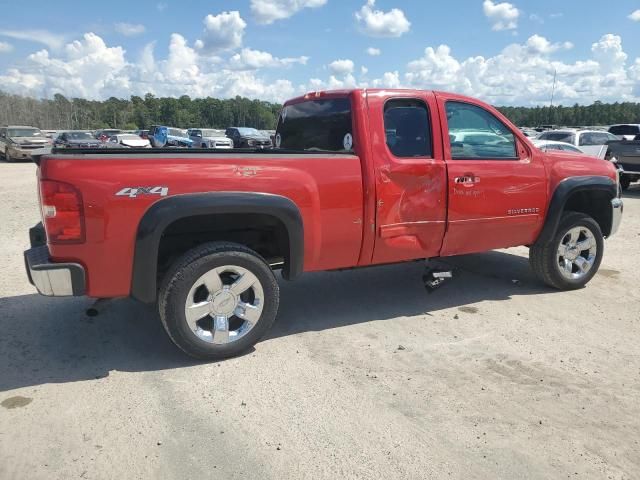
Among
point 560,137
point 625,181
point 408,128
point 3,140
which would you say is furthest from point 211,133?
point 408,128

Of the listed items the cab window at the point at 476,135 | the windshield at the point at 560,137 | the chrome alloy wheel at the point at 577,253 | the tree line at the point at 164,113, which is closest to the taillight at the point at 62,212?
the cab window at the point at 476,135

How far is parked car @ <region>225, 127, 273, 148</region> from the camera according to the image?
3158cm

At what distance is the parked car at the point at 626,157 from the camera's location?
14136 mm

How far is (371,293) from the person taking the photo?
5465 mm

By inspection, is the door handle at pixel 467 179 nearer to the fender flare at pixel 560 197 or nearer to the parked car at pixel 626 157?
the fender flare at pixel 560 197

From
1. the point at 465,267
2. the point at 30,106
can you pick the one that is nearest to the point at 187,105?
the point at 30,106

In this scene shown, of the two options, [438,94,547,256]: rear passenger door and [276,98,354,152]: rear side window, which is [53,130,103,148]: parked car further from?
[438,94,547,256]: rear passenger door

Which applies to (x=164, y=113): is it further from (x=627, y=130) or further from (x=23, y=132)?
(x=627, y=130)

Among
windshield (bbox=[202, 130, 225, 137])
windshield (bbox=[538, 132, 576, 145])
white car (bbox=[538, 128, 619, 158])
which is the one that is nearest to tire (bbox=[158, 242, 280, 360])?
white car (bbox=[538, 128, 619, 158])

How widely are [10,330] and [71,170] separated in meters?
1.95

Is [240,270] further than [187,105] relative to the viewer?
No

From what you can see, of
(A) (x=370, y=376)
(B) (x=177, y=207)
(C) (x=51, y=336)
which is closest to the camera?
(B) (x=177, y=207)

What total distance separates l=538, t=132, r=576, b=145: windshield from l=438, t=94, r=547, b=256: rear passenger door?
13334mm

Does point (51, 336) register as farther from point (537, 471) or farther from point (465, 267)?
point (465, 267)
